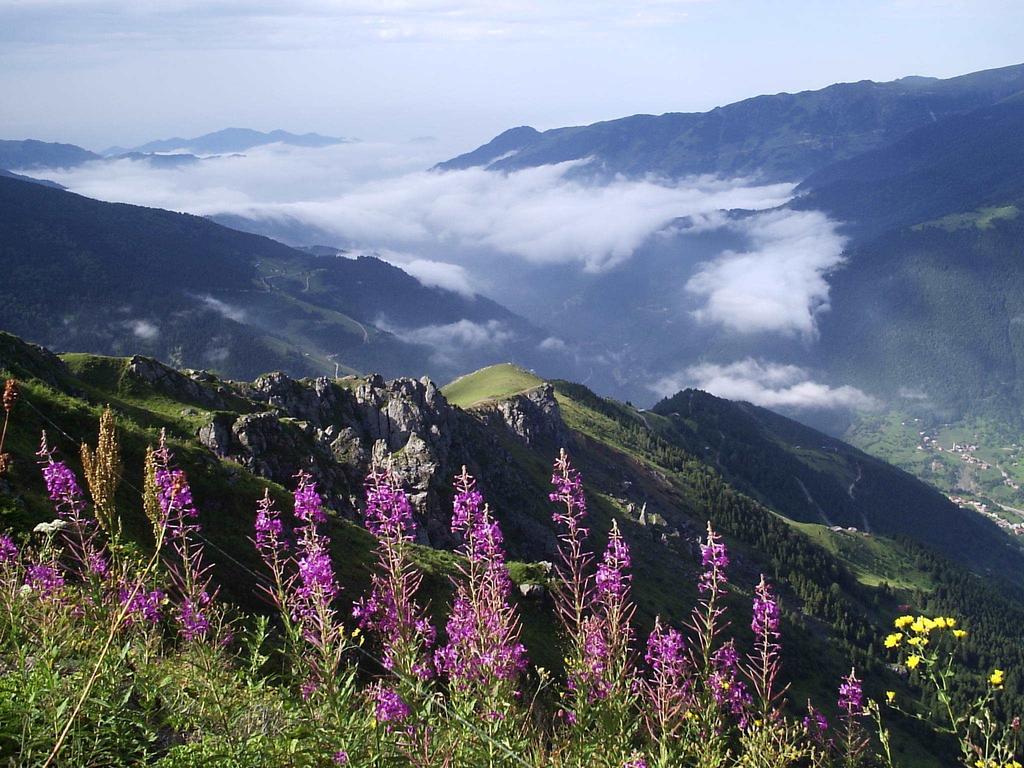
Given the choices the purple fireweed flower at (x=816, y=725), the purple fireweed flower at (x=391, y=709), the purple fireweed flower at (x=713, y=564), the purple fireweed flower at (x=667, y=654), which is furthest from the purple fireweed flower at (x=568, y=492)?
the purple fireweed flower at (x=816, y=725)

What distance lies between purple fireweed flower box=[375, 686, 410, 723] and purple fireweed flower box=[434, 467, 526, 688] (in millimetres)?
749

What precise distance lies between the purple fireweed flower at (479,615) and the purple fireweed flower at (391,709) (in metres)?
0.75

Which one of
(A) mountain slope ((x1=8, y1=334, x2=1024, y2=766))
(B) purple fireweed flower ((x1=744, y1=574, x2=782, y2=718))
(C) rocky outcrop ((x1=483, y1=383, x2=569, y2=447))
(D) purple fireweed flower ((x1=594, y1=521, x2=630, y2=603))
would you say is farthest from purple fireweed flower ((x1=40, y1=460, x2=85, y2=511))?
(C) rocky outcrop ((x1=483, y1=383, x2=569, y2=447))

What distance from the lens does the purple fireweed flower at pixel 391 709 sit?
7129mm

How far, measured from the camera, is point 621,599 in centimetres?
868

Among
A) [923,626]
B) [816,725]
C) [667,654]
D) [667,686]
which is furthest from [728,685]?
[923,626]

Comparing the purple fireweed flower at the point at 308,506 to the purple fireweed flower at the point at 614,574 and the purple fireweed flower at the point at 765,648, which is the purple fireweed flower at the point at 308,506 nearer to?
the purple fireweed flower at the point at 614,574

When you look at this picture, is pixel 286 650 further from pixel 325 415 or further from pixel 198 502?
pixel 325 415

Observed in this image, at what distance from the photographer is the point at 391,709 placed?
23.7 feet

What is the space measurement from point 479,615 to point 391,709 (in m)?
1.30

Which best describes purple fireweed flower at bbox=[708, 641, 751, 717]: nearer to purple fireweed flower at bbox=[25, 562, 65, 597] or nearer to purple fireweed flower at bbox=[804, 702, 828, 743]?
purple fireweed flower at bbox=[804, 702, 828, 743]

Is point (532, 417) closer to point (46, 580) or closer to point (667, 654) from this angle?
point (46, 580)

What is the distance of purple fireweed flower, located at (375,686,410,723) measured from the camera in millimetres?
7129

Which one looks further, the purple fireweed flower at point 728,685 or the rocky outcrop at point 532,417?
the rocky outcrop at point 532,417
